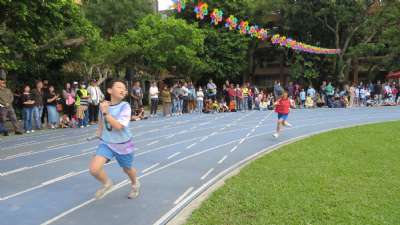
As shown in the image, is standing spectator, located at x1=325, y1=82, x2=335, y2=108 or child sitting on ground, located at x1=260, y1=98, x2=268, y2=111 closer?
child sitting on ground, located at x1=260, y1=98, x2=268, y2=111

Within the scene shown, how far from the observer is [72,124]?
17.5m

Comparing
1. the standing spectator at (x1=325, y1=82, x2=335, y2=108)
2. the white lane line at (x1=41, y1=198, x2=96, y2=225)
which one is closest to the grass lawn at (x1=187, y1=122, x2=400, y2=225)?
the white lane line at (x1=41, y1=198, x2=96, y2=225)

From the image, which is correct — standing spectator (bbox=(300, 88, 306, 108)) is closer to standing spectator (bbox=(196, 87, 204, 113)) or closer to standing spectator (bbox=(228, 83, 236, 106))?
standing spectator (bbox=(228, 83, 236, 106))

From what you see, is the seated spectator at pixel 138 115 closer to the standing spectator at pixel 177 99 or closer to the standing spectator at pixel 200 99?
the standing spectator at pixel 177 99

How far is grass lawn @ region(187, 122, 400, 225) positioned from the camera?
17.5ft

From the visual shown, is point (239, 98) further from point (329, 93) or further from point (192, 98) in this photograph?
point (329, 93)

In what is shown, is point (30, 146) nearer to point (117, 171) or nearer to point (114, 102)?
point (117, 171)

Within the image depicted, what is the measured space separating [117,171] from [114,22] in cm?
3523

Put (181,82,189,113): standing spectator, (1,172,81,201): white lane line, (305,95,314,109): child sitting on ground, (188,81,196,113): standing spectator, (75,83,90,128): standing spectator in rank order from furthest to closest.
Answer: (305,95,314,109): child sitting on ground → (188,81,196,113): standing spectator → (181,82,189,113): standing spectator → (75,83,90,128): standing spectator → (1,172,81,201): white lane line

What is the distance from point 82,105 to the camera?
1689 cm

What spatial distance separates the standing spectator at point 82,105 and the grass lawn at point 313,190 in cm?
906

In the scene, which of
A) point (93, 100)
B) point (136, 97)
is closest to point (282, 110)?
point (93, 100)

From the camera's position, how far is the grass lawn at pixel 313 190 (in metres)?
5.33

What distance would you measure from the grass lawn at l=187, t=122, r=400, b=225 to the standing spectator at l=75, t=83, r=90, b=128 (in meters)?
9.06
